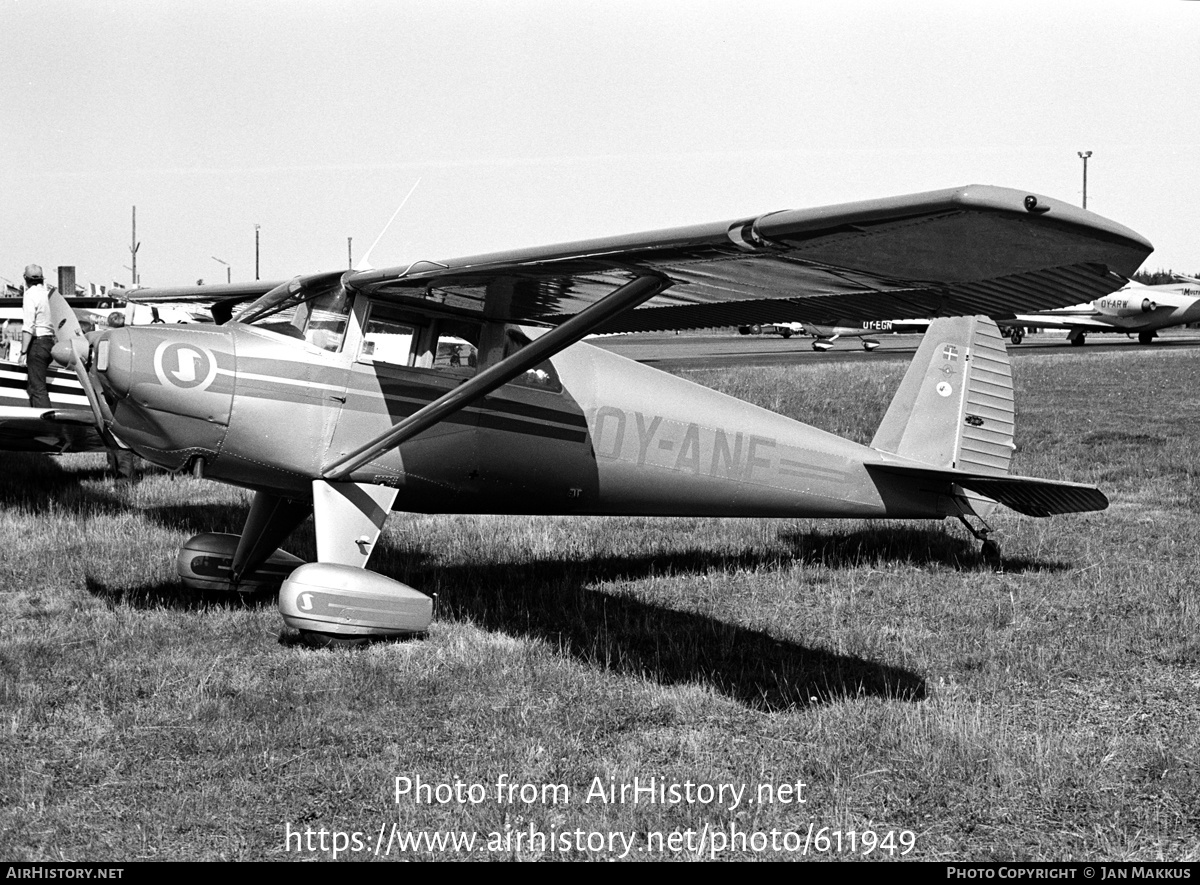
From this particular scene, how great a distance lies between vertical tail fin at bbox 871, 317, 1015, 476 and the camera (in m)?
8.72

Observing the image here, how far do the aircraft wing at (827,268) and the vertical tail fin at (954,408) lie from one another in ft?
6.92

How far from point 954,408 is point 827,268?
13.4 feet

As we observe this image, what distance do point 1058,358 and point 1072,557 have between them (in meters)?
24.1

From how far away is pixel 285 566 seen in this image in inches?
306

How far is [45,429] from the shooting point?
1098 cm

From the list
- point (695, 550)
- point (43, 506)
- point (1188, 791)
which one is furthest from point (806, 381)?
point (1188, 791)

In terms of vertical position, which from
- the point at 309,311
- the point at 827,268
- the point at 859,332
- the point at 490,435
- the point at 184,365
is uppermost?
the point at 859,332

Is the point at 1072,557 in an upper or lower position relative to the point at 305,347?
lower

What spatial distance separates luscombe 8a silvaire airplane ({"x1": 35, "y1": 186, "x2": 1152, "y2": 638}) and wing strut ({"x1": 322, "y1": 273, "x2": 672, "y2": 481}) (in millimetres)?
13

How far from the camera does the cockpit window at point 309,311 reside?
6832 mm

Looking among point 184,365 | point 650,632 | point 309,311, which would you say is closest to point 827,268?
point 650,632

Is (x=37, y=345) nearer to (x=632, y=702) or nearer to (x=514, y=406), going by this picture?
(x=514, y=406)

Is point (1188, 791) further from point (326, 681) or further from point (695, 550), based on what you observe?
point (695, 550)

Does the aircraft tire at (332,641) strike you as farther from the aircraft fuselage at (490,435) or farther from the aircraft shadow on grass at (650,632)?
the aircraft fuselage at (490,435)
